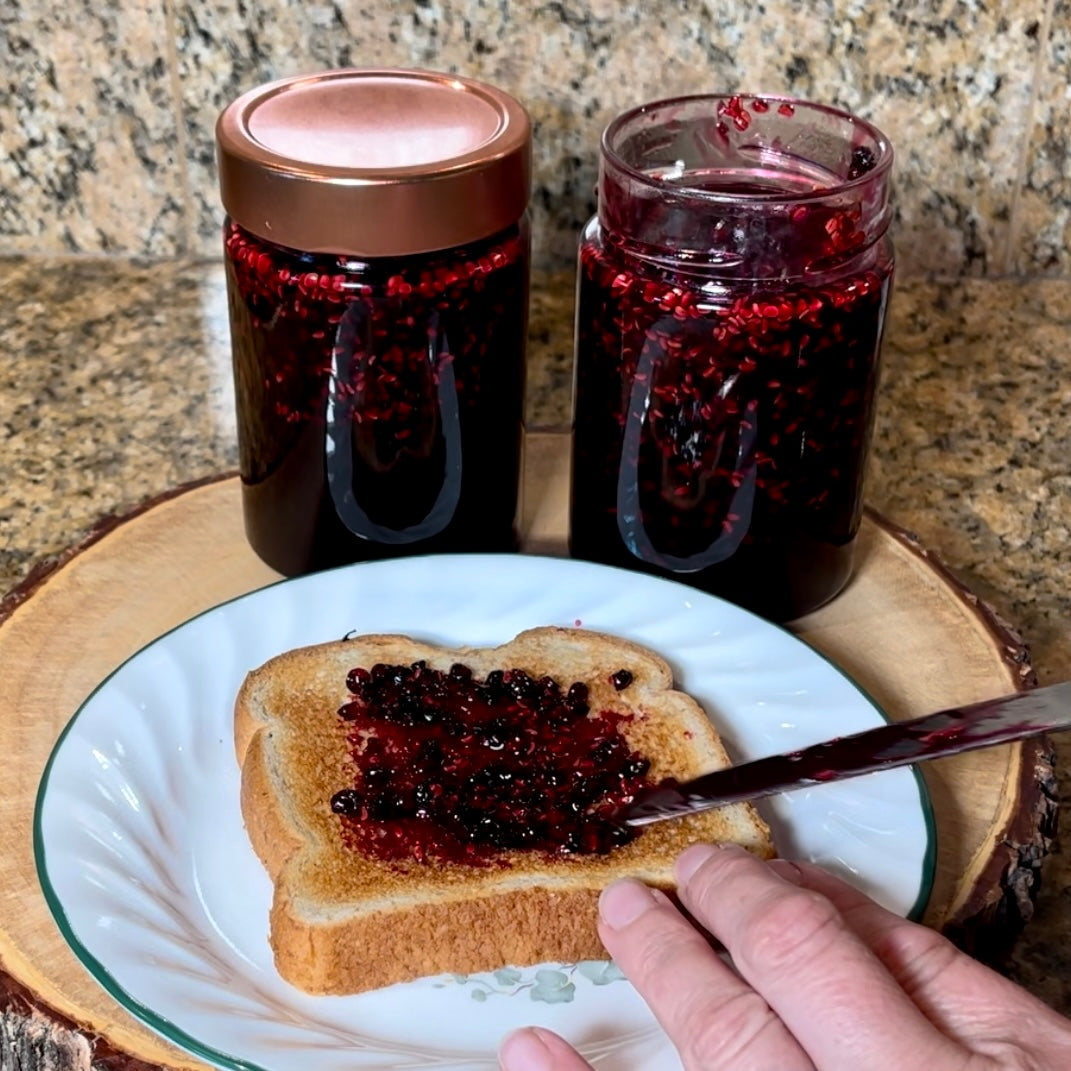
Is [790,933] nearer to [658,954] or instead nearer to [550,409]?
[658,954]

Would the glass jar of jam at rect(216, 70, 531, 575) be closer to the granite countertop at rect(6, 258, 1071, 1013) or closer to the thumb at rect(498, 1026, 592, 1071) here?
the granite countertop at rect(6, 258, 1071, 1013)

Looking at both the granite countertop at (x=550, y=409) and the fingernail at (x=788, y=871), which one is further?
the granite countertop at (x=550, y=409)

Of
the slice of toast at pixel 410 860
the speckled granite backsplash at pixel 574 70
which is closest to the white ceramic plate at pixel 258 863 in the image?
the slice of toast at pixel 410 860

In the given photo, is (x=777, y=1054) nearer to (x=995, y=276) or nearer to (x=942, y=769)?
(x=942, y=769)

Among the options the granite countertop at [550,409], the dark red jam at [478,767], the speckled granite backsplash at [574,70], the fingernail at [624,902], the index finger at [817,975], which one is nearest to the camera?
the index finger at [817,975]

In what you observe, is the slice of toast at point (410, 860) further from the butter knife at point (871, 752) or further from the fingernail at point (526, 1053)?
the fingernail at point (526, 1053)

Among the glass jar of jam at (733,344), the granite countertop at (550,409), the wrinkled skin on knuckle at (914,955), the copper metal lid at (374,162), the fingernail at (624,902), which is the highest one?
the copper metal lid at (374,162)
